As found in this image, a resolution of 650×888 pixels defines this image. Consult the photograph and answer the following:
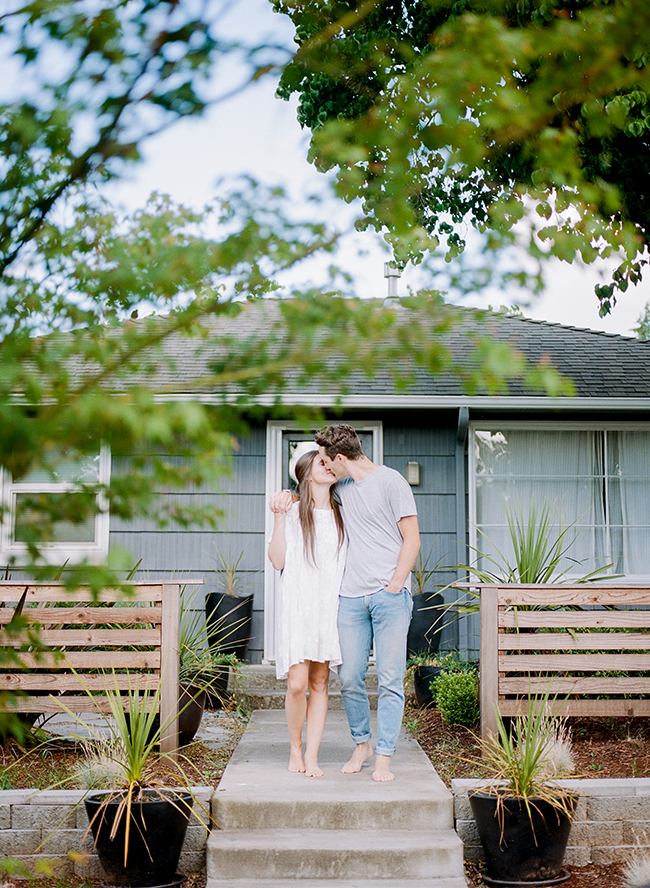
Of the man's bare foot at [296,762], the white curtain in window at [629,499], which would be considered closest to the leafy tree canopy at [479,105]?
the man's bare foot at [296,762]

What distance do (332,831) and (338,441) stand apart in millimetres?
1866

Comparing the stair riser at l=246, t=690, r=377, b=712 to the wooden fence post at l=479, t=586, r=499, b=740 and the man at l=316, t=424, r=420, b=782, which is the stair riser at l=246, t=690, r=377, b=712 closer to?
the wooden fence post at l=479, t=586, r=499, b=740

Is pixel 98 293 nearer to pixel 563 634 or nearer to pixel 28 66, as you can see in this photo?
pixel 28 66

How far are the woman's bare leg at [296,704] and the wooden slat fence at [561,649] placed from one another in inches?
42.0

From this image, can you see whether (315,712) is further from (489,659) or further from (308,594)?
(489,659)

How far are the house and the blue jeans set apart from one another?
2916 mm

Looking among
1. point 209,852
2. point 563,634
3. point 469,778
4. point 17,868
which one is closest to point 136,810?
point 209,852

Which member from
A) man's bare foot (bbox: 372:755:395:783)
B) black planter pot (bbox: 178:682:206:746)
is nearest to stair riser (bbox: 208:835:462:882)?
man's bare foot (bbox: 372:755:395:783)

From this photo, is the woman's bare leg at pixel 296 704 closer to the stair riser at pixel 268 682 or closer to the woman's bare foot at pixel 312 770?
the woman's bare foot at pixel 312 770

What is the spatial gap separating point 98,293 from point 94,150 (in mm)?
243

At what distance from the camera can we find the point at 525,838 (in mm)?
3430

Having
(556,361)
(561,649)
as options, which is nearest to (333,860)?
(561,649)

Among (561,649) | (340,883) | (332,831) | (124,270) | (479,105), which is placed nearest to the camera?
(479,105)

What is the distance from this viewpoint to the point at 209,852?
351cm
